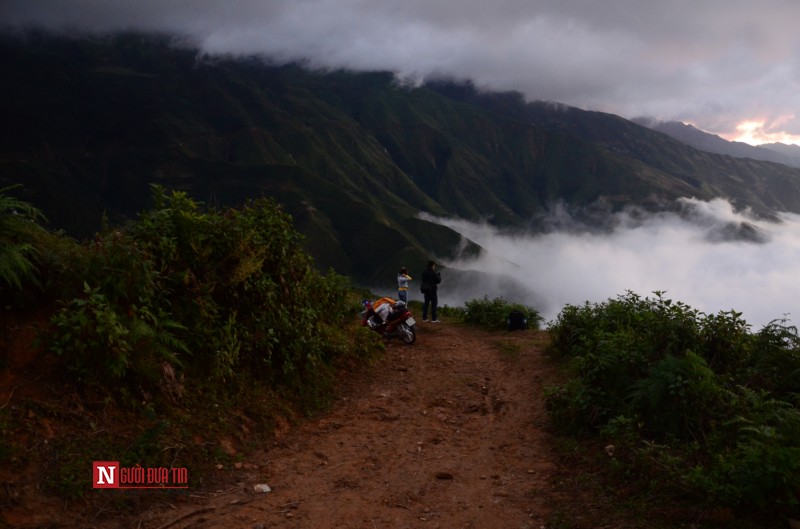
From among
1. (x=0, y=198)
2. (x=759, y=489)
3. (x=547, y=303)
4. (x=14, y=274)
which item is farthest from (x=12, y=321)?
(x=547, y=303)

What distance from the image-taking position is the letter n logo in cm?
474

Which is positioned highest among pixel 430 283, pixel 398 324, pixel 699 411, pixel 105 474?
pixel 430 283

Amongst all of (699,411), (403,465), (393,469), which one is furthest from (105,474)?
(699,411)

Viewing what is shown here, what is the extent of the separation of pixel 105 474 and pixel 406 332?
9310 mm

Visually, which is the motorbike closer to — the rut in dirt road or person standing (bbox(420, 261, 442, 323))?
the rut in dirt road

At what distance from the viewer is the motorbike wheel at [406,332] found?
539 inches

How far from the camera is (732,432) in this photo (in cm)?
518

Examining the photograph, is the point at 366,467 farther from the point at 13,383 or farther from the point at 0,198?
the point at 0,198

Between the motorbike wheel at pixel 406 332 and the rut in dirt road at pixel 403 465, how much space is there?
3.35 meters

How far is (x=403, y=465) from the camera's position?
6.12 metres

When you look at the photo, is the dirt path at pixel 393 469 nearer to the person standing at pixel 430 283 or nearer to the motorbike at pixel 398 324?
the motorbike at pixel 398 324

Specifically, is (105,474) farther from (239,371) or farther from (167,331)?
(239,371)

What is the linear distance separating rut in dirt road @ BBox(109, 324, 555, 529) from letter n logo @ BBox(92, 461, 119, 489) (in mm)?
507

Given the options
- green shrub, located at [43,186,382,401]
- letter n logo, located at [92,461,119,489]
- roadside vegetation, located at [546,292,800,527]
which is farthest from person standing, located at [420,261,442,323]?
letter n logo, located at [92,461,119,489]
